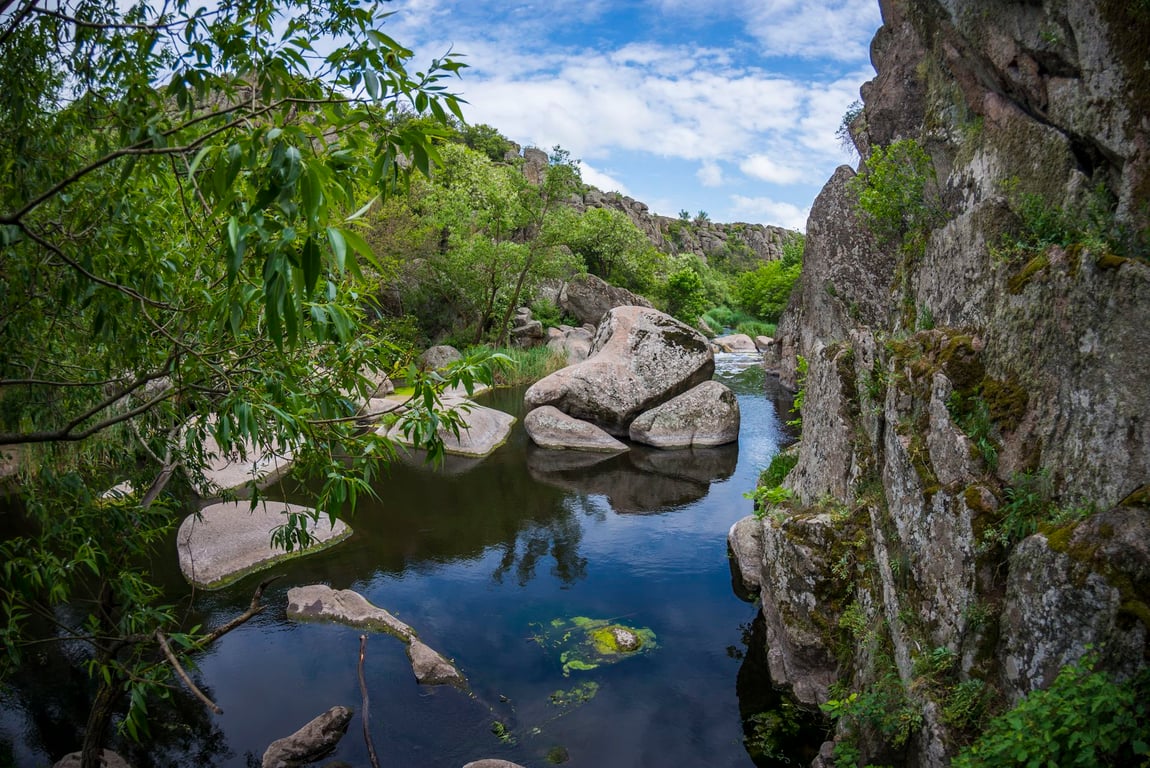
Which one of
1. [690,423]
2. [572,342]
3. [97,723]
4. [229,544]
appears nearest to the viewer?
[97,723]

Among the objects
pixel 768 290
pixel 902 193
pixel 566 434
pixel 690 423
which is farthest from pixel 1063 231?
pixel 768 290

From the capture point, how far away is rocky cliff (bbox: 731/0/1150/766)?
17.0 ft

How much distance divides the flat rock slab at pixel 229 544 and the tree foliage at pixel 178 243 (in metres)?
6.04

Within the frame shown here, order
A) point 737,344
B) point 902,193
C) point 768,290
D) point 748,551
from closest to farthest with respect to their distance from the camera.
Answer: point 748,551 < point 902,193 < point 737,344 < point 768,290

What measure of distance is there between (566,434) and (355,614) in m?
10.8

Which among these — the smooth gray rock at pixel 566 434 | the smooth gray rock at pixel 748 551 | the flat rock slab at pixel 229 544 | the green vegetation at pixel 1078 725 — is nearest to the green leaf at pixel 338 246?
the green vegetation at pixel 1078 725

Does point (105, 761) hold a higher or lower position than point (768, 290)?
lower

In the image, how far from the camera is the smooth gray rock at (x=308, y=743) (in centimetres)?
748

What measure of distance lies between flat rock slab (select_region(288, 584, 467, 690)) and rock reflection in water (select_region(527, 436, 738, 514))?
6.53 meters

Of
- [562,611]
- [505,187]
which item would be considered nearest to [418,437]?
[562,611]

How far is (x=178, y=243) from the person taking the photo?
15.7 ft

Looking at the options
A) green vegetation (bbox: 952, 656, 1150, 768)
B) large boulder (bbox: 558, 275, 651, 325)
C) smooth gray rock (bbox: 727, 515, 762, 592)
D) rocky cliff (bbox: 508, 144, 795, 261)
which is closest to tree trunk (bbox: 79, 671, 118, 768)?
green vegetation (bbox: 952, 656, 1150, 768)

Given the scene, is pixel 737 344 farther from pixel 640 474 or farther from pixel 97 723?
pixel 97 723

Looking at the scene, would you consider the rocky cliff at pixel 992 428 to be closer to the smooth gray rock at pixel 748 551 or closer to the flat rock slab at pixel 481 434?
the smooth gray rock at pixel 748 551
